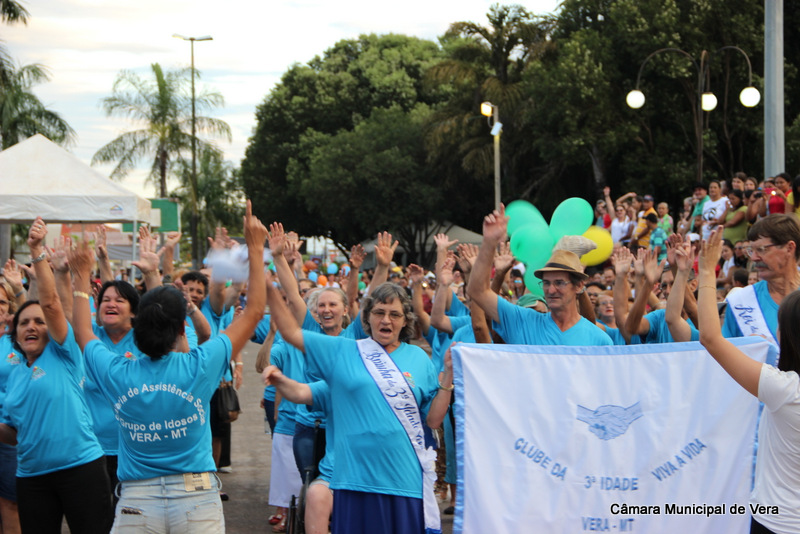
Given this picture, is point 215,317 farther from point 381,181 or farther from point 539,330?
point 381,181

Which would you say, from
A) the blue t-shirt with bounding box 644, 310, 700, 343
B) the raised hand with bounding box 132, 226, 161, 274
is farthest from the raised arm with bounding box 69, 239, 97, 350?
the blue t-shirt with bounding box 644, 310, 700, 343

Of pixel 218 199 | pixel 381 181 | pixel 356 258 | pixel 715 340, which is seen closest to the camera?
pixel 715 340

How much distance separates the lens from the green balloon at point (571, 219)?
7.19 meters

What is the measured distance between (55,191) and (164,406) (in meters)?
8.26

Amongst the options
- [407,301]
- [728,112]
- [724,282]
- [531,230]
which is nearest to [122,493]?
[407,301]

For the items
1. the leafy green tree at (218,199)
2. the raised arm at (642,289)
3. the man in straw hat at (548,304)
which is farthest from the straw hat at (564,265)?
the leafy green tree at (218,199)

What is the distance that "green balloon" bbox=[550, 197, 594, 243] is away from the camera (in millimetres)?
7191

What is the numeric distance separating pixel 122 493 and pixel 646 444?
8.55ft

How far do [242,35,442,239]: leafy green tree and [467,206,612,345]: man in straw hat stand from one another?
133ft

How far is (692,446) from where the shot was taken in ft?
15.4

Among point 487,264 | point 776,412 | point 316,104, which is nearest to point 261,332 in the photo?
point 487,264

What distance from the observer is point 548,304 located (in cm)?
507

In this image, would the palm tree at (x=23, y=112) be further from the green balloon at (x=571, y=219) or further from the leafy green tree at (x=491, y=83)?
the green balloon at (x=571, y=219)

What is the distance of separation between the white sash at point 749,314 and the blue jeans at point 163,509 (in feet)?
9.38
